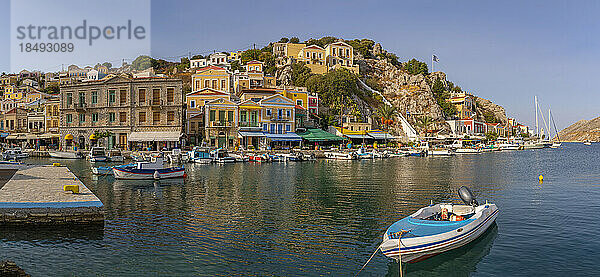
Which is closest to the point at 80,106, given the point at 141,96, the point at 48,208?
the point at 141,96

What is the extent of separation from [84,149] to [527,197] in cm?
6661

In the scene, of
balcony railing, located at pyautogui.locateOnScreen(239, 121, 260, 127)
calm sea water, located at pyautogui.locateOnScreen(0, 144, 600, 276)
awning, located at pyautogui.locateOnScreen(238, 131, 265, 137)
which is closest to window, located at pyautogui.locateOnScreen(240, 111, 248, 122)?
balcony railing, located at pyautogui.locateOnScreen(239, 121, 260, 127)

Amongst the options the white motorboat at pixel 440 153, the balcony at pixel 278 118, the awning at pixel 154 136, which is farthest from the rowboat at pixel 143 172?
the white motorboat at pixel 440 153

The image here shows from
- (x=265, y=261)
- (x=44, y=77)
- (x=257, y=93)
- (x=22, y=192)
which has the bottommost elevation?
(x=265, y=261)

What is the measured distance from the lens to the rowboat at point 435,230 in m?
14.2

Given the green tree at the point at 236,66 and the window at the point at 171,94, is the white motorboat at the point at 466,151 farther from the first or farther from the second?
the window at the point at 171,94

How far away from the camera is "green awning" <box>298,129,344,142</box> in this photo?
8081 cm

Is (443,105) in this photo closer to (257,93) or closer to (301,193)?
(257,93)

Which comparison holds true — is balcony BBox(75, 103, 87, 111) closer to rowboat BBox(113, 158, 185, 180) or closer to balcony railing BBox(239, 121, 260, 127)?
balcony railing BBox(239, 121, 260, 127)

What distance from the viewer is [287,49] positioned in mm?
123000

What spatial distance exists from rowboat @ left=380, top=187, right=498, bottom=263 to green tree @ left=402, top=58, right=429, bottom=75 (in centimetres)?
13152

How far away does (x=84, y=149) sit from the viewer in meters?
72.4

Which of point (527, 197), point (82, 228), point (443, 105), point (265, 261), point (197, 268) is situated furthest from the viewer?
point (443, 105)

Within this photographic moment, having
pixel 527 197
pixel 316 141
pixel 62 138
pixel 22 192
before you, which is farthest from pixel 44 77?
pixel 527 197
